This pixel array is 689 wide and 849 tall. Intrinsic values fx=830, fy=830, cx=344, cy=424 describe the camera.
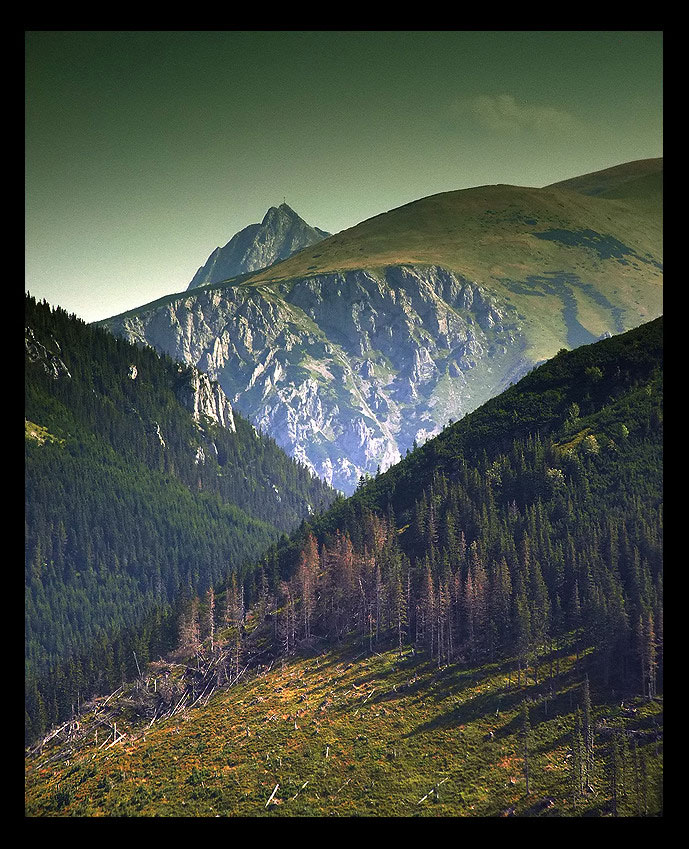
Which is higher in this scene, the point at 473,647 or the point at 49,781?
the point at 473,647

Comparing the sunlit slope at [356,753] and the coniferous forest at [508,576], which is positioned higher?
the coniferous forest at [508,576]

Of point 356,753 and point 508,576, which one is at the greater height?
point 508,576

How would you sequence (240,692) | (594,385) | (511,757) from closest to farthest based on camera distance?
(511,757), (240,692), (594,385)

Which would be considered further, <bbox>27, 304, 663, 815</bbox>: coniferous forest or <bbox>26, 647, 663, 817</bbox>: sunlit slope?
<bbox>27, 304, 663, 815</bbox>: coniferous forest

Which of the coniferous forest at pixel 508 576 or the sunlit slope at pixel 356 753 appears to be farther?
the coniferous forest at pixel 508 576

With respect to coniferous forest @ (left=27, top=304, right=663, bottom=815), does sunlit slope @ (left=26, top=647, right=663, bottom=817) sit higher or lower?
lower

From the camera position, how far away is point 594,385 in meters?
124

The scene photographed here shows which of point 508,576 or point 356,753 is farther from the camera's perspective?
point 508,576
